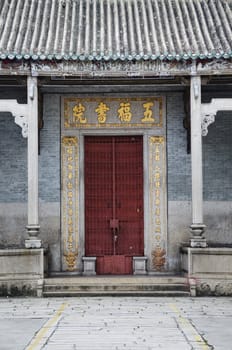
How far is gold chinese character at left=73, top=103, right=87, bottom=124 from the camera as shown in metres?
17.2

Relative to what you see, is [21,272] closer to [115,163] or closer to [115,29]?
[115,163]

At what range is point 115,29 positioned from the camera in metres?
16.7

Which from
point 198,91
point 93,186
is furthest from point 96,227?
point 198,91

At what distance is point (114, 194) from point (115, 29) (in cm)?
342

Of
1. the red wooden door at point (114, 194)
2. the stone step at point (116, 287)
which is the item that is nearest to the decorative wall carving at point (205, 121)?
the red wooden door at point (114, 194)

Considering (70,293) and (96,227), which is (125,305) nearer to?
(70,293)

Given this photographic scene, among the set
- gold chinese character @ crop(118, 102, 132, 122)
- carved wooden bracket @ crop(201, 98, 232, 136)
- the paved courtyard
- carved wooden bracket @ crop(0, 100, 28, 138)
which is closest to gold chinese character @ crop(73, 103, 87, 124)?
gold chinese character @ crop(118, 102, 132, 122)

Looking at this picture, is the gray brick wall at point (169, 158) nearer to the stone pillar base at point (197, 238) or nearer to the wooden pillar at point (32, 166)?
the wooden pillar at point (32, 166)

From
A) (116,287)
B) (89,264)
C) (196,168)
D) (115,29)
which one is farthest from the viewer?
(89,264)

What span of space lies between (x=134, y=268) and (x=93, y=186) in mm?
1919

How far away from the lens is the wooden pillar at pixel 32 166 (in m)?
15.0

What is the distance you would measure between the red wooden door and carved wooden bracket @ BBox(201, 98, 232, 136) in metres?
2.11

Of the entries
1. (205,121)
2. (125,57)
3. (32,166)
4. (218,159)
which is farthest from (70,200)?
(125,57)

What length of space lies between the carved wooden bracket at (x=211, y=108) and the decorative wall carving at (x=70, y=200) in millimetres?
3026
